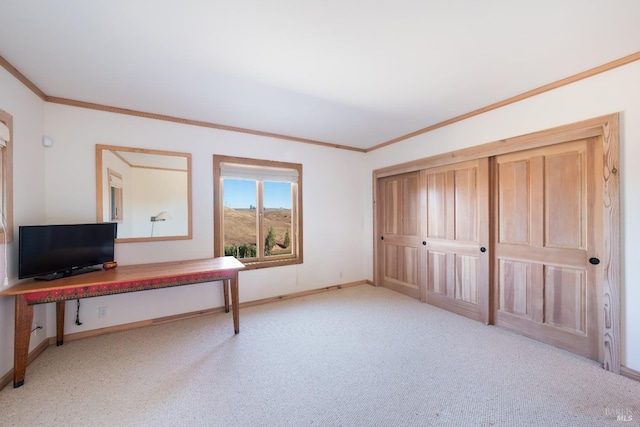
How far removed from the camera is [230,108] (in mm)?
2848

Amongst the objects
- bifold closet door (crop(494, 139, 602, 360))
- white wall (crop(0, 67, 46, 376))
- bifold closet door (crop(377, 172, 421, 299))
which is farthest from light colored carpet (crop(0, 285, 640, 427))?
bifold closet door (crop(377, 172, 421, 299))

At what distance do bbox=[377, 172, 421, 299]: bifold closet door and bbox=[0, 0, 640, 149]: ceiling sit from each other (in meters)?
1.44

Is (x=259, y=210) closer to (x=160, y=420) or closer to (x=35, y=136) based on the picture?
(x=35, y=136)

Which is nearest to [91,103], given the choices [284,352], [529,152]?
[284,352]

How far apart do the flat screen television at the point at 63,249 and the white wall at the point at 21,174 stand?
0.42ft

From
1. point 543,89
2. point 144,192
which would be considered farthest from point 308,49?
point 144,192

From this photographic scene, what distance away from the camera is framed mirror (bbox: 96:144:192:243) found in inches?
109

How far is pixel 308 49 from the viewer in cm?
183

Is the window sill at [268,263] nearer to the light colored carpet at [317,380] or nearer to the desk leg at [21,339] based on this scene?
the light colored carpet at [317,380]

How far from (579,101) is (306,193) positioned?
126 inches

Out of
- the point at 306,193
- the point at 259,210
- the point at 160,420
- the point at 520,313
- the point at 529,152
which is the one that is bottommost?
the point at 160,420

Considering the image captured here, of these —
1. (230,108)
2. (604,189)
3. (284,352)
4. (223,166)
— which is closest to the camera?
(604,189)

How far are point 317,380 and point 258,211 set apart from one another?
248 centimetres

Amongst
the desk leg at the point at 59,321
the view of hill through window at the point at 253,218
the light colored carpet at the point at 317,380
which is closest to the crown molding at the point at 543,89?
the view of hill through window at the point at 253,218
